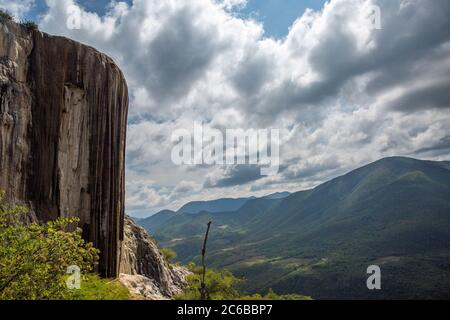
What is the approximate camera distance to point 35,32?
102ft

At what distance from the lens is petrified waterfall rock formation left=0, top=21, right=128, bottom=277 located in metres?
28.4

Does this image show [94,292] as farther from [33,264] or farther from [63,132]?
[63,132]

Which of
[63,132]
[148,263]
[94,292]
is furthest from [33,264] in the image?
[148,263]

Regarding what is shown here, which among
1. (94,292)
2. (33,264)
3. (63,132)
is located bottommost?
(94,292)

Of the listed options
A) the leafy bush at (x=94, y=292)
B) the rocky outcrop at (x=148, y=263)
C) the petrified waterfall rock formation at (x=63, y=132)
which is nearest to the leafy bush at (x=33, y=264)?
the leafy bush at (x=94, y=292)

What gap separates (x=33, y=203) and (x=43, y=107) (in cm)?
832

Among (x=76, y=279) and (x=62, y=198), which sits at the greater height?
(x=62, y=198)

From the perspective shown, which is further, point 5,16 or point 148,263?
point 148,263

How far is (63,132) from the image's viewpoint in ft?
101
